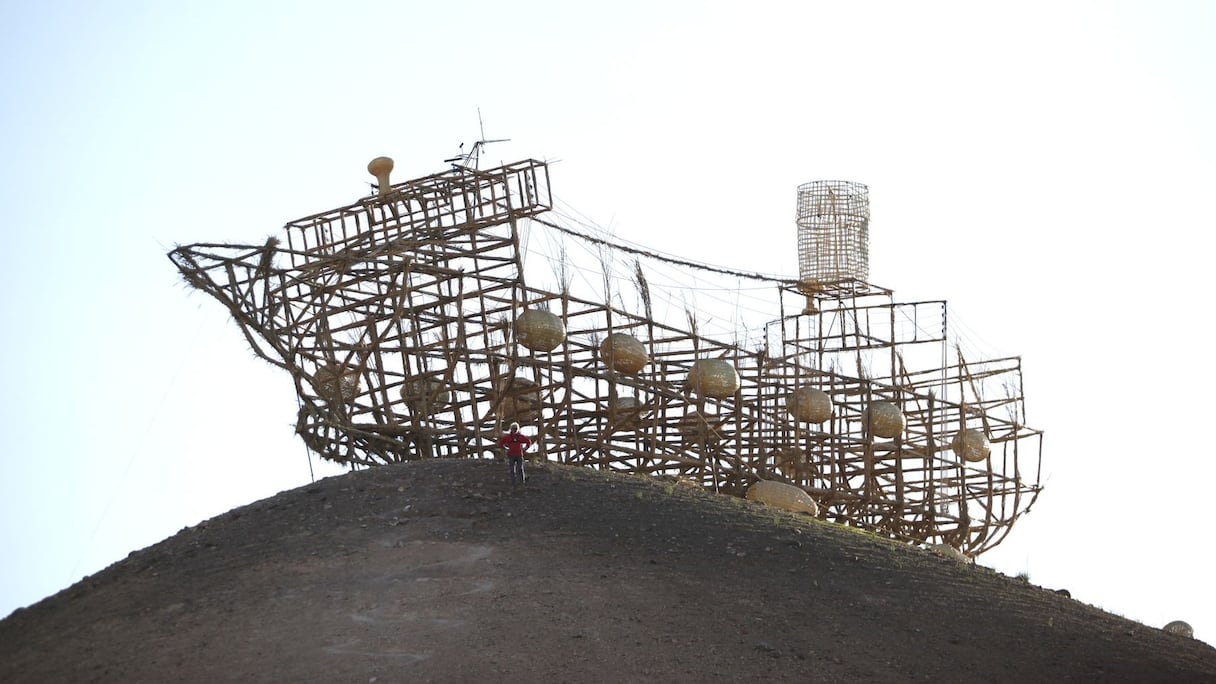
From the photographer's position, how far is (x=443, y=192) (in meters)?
28.4

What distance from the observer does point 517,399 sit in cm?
2748

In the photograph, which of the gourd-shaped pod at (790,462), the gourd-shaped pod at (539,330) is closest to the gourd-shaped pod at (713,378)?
the gourd-shaped pod at (539,330)

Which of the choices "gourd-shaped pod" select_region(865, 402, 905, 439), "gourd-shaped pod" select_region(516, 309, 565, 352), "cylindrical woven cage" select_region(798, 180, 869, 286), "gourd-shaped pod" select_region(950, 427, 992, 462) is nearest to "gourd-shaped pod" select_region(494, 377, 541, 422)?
"gourd-shaped pod" select_region(516, 309, 565, 352)

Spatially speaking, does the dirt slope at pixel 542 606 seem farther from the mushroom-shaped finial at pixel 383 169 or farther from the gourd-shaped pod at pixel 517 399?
the mushroom-shaped finial at pixel 383 169

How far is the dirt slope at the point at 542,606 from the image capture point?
56.0 feet

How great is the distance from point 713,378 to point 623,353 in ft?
6.48

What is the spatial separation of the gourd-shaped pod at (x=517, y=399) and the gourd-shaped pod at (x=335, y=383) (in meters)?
2.64

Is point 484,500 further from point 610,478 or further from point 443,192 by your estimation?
point 443,192

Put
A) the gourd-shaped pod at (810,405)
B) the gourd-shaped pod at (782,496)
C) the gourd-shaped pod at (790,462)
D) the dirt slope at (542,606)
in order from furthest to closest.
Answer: the gourd-shaped pod at (790,462), the gourd-shaped pod at (810,405), the gourd-shaped pod at (782,496), the dirt slope at (542,606)

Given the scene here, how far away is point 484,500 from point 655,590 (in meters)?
4.08

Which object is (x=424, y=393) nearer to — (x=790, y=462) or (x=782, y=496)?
(x=782, y=496)

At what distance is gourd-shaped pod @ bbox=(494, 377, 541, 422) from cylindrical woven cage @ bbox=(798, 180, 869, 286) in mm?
10963

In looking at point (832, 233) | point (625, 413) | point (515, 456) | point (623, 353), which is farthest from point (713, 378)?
point (832, 233)

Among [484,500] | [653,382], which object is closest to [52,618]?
[484,500]
